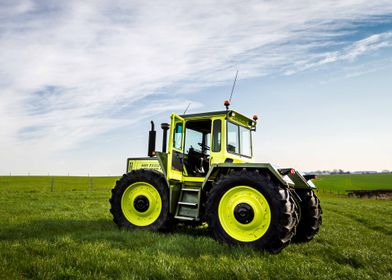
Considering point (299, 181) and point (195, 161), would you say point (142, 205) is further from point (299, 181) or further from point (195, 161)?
point (299, 181)

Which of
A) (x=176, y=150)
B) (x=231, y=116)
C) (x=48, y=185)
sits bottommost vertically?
(x=48, y=185)

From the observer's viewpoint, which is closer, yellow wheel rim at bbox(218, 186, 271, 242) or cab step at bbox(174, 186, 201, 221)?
yellow wheel rim at bbox(218, 186, 271, 242)

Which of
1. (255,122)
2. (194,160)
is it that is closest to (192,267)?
(194,160)

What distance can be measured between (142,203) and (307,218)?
3760 millimetres

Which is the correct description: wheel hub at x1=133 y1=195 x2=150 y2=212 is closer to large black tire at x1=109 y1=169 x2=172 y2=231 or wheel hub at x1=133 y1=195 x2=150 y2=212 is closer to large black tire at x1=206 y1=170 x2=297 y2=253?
large black tire at x1=109 y1=169 x2=172 y2=231

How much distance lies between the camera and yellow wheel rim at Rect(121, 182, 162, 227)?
8.09m

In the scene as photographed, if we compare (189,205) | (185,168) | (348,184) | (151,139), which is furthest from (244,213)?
(348,184)

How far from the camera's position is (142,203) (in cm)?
818

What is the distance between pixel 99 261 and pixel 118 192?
3447 millimetres

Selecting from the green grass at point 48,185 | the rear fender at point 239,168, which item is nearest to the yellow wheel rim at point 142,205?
the rear fender at point 239,168

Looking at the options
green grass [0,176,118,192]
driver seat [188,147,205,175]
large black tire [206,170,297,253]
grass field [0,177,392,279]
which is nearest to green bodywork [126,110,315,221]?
driver seat [188,147,205,175]

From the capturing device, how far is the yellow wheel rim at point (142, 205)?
8094mm

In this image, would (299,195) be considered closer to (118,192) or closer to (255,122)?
(255,122)

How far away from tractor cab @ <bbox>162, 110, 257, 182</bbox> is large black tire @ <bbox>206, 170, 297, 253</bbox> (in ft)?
3.08
